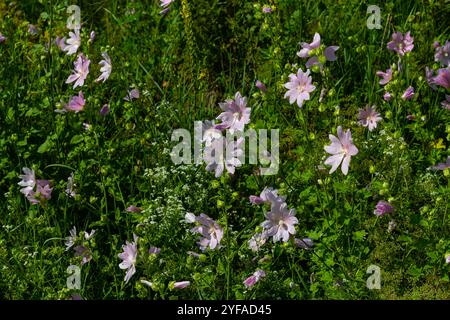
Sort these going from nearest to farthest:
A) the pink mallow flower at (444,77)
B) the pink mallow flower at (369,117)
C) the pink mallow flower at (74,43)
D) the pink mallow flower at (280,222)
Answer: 1. the pink mallow flower at (280,222)
2. the pink mallow flower at (444,77)
3. the pink mallow flower at (369,117)
4. the pink mallow flower at (74,43)

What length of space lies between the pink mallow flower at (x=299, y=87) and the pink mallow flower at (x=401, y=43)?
2.21 ft

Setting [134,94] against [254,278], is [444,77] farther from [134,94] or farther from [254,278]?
[134,94]

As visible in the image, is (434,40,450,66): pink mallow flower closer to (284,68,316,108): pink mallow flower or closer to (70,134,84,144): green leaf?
(284,68,316,108): pink mallow flower

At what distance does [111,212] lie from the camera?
11.3 feet

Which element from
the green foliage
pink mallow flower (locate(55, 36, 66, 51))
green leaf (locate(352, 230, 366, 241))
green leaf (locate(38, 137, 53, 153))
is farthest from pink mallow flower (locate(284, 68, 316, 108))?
pink mallow flower (locate(55, 36, 66, 51))

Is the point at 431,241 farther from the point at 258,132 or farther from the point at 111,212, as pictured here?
the point at 111,212

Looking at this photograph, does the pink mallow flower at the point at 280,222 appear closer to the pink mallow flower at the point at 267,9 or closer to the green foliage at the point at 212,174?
the green foliage at the point at 212,174

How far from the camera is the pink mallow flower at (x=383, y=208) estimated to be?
298 centimetres

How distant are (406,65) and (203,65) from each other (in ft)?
3.27

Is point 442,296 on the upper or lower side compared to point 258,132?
lower

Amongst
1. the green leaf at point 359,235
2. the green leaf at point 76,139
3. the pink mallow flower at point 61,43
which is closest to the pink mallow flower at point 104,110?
the green leaf at point 76,139

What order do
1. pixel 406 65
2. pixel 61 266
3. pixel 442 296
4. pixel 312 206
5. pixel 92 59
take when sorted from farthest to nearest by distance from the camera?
pixel 92 59, pixel 406 65, pixel 312 206, pixel 61 266, pixel 442 296

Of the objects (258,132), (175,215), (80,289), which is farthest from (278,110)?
(80,289)

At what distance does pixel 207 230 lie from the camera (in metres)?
3.00
